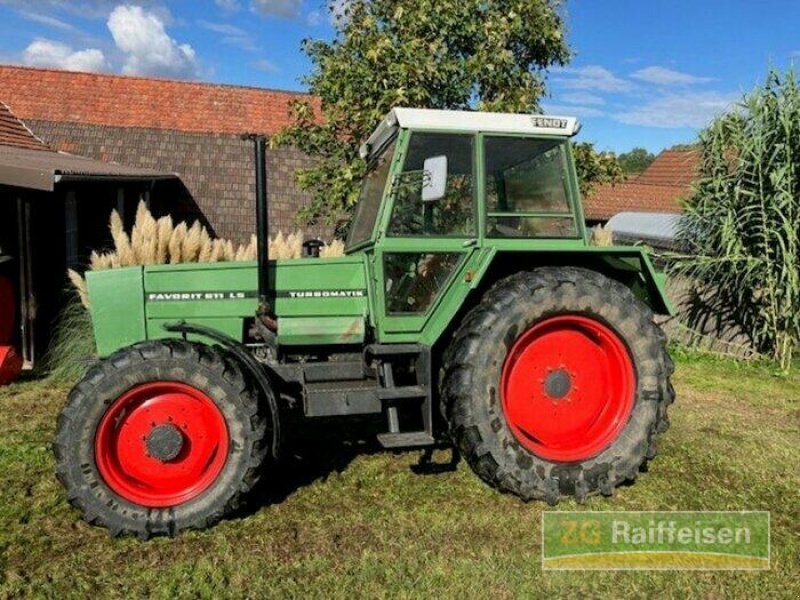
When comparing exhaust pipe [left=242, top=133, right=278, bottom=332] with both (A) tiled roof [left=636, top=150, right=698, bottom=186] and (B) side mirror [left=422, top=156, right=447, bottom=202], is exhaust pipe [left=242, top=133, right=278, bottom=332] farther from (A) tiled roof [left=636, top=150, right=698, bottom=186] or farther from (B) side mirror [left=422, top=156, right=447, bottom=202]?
(A) tiled roof [left=636, top=150, right=698, bottom=186]

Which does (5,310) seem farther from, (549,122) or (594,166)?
(594,166)

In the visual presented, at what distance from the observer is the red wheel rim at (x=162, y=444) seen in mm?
3143

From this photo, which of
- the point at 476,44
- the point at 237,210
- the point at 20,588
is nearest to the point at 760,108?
the point at 476,44

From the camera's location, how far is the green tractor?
337 centimetres

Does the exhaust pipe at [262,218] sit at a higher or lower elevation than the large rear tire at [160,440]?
higher

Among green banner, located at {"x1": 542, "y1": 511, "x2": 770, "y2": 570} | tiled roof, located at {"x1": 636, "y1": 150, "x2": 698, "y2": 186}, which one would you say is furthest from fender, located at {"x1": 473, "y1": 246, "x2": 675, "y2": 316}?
tiled roof, located at {"x1": 636, "y1": 150, "x2": 698, "y2": 186}

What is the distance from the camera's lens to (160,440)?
Result: 10.3 feet

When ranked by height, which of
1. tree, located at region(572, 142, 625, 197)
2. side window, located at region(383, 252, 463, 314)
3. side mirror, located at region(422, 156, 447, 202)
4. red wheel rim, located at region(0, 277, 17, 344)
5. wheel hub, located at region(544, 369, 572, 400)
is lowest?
wheel hub, located at region(544, 369, 572, 400)

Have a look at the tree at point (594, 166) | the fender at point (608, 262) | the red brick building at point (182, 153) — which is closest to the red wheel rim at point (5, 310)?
the fender at point (608, 262)

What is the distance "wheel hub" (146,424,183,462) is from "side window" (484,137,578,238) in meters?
1.96

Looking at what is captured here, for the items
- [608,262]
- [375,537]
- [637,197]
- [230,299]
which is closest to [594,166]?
[608,262]

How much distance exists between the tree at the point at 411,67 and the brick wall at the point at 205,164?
16.2 feet

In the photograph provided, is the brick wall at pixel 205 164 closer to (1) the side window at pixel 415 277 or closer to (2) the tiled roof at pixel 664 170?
(1) the side window at pixel 415 277

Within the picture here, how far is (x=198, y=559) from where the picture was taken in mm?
2906
